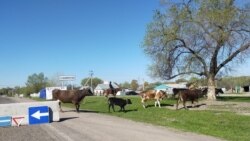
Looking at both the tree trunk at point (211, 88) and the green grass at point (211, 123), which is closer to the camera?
the green grass at point (211, 123)

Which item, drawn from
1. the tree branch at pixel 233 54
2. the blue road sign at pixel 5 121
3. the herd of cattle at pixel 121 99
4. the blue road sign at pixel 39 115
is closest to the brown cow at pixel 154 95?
the herd of cattle at pixel 121 99

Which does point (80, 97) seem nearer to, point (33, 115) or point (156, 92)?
point (156, 92)

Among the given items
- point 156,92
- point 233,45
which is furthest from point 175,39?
point 156,92

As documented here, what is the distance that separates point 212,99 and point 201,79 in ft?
13.3

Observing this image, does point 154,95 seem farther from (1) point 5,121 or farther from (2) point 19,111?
(1) point 5,121

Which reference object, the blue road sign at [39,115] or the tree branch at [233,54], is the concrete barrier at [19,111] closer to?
the blue road sign at [39,115]

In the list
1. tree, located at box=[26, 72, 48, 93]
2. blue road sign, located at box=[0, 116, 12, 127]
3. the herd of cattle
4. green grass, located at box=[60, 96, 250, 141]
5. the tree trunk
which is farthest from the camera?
tree, located at box=[26, 72, 48, 93]

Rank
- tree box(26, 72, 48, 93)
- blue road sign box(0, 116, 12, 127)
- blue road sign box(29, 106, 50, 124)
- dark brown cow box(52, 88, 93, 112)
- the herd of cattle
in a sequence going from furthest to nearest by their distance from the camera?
1. tree box(26, 72, 48, 93)
2. dark brown cow box(52, 88, 93, 112)
3. the herd of cattle
4. blue road sign box(29, 106, 50, 124)
5. blue road sign box(0, 116, 12, 127)

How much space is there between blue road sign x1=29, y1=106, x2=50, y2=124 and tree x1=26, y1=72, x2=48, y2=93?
145359mm

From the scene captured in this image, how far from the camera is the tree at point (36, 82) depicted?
557ft

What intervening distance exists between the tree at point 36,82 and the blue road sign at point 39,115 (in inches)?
5723

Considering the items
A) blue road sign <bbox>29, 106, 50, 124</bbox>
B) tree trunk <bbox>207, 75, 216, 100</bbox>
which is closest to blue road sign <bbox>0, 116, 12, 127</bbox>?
blue road sign <bbox>29, 106, 50, 124</bbox>

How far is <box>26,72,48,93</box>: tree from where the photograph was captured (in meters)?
170

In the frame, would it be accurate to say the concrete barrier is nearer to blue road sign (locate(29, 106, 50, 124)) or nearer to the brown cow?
blue road sign (locate(29, 106, 50, 124))
